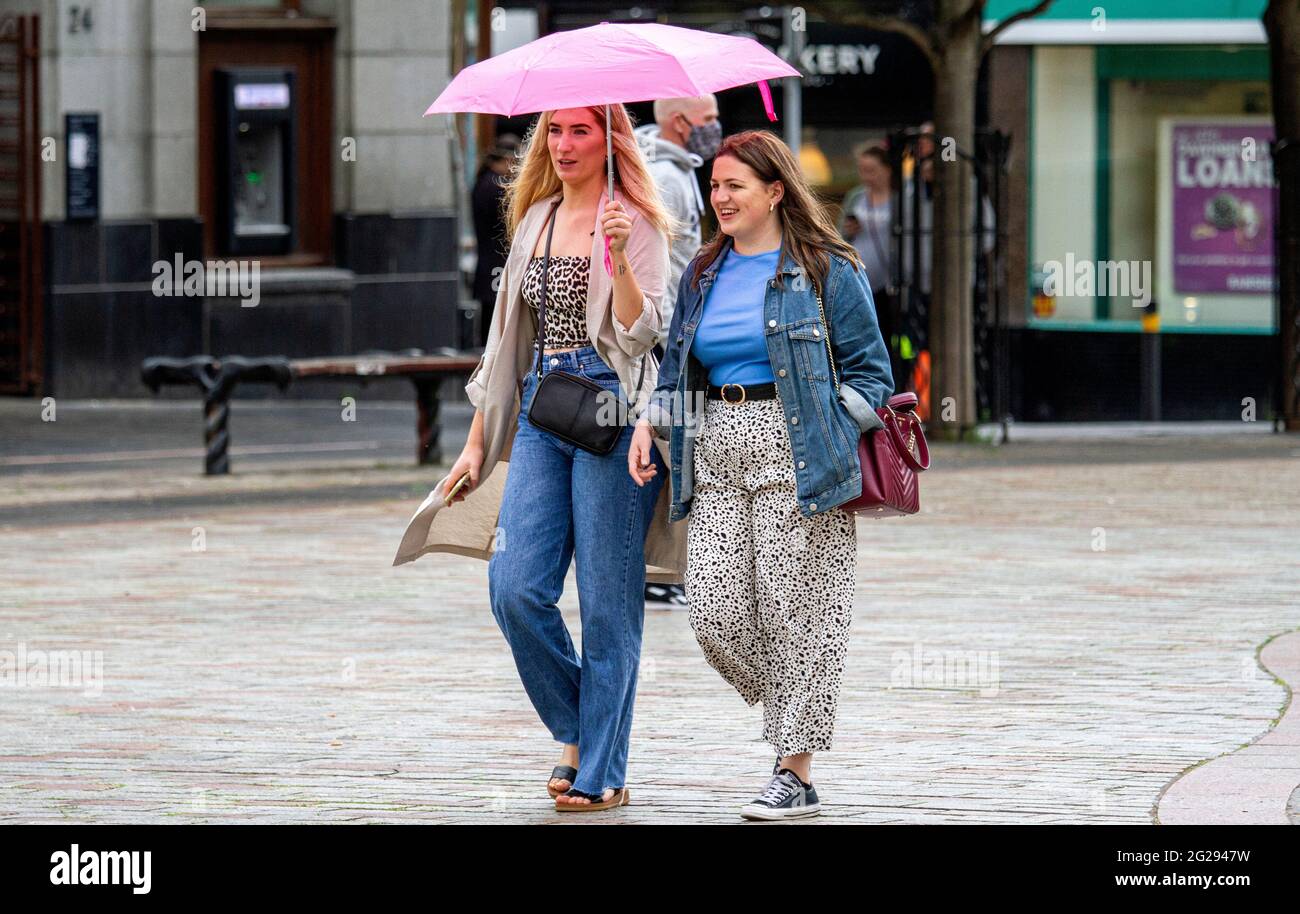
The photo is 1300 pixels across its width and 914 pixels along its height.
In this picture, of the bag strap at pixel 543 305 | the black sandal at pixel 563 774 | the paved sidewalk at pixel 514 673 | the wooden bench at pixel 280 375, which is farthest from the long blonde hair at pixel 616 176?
the wooden bench at pixel 280 375

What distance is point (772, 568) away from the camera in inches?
225

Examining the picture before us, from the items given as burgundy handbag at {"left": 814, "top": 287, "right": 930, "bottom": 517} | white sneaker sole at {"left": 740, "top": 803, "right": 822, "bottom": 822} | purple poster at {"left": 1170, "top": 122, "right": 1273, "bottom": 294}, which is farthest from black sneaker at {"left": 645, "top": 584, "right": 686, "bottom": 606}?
purple poster at {"left": 1170, "top": 122, "right": 1273, "bottom": 294}

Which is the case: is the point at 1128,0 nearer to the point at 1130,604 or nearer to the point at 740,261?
the point at 1130,604

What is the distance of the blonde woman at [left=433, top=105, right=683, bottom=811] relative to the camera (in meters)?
5.77

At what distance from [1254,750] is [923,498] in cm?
684

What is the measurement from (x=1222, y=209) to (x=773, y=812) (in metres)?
15.7

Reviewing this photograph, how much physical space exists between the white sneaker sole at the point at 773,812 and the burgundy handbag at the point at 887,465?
2.35ft

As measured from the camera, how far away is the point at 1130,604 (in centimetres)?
929

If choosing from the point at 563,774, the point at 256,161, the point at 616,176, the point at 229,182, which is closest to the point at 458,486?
the point at 563,774

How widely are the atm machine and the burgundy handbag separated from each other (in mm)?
13944

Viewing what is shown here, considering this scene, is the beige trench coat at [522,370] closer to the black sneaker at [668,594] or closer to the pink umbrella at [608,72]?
the pink umbrella at [608,72]

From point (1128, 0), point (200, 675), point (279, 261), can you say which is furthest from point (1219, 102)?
point (200, 675)

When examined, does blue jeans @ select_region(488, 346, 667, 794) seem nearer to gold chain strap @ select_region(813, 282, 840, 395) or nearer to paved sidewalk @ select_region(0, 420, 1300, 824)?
paved sidewalk @ select_region(0, 420, 1300, 824)

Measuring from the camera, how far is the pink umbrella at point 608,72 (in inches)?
218
